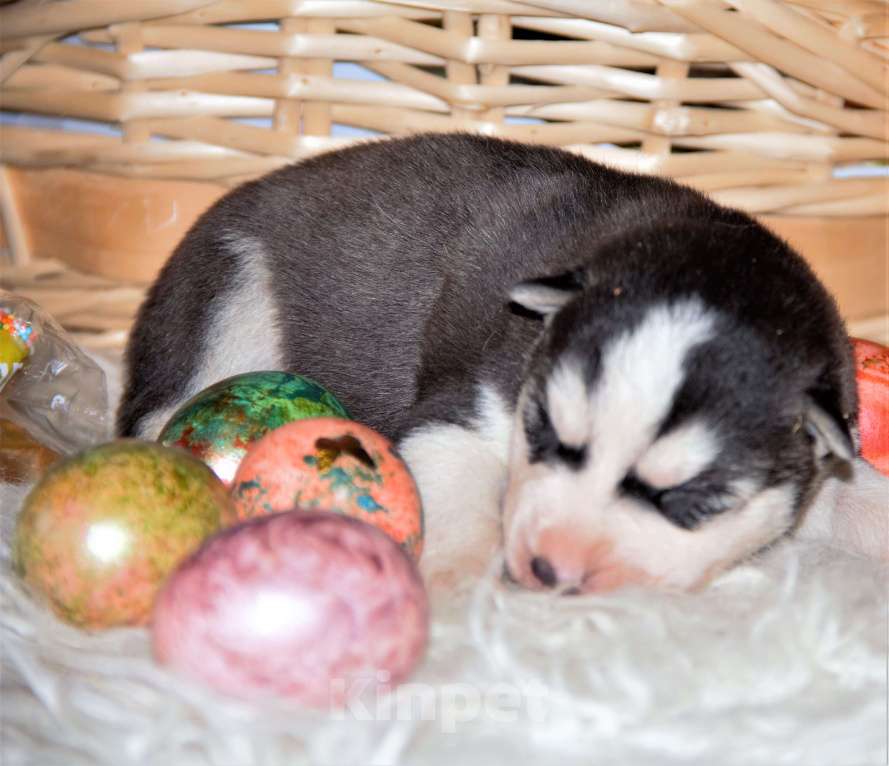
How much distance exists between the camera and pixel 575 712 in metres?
1.83

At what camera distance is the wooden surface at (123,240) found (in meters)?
4.17

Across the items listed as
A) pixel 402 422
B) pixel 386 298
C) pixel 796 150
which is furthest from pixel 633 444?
pixel 796 150

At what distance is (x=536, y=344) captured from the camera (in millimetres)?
2617

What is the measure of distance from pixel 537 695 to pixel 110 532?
83 centimetres

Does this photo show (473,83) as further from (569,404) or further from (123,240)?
(569,404)

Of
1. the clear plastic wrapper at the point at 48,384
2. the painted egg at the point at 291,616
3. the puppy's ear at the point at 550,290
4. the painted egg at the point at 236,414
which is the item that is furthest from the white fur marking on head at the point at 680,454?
the clear plastic wrapper at the point at 48,384

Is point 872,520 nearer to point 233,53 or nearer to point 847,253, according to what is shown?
point 847,253

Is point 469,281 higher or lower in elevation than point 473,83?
lower

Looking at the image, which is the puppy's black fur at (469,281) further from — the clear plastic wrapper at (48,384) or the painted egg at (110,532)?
the painted egg at (110,532)

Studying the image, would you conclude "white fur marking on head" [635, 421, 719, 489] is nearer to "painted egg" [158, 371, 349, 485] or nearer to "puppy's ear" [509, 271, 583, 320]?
"puppy's ear" [509, 271, 583, 320]

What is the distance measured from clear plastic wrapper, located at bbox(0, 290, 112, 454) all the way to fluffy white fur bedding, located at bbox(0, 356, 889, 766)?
1.12 m

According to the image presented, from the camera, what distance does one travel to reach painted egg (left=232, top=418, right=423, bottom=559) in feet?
7.31

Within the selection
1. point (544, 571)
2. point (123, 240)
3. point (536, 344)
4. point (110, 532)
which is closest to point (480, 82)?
point (123, 240)

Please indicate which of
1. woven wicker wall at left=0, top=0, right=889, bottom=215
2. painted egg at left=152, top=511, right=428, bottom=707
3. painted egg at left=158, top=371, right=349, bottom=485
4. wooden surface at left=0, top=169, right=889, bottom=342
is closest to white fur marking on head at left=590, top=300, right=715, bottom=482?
painted egg at left=152, top=511, right=428, bottom=707
